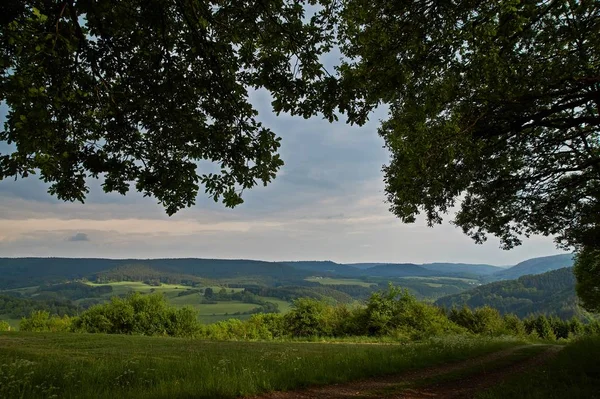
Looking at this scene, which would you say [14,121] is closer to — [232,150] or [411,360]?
[232,150]

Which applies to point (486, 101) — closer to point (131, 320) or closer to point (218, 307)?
point (131, 320)

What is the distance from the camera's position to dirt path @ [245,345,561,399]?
8.02m

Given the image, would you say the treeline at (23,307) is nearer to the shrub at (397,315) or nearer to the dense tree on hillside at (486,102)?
the shrub at (397,315)

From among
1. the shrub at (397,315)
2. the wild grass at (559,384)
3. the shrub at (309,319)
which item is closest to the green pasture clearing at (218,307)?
the shrub at (309,319)

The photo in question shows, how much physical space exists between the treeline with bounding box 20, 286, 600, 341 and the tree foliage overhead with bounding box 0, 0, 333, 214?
161 feet

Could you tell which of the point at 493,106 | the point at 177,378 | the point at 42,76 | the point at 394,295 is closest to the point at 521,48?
the point at 493,106

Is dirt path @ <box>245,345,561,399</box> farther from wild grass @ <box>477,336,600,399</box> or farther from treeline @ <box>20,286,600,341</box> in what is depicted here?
treeline @ <box>20,286,600,341</box>

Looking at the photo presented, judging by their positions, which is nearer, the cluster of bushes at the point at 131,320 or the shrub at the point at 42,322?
the cluster of bushes at the point at 131,320

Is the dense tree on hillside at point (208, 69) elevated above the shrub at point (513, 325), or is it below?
above

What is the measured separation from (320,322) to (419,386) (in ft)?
175

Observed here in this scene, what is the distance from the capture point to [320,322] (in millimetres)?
59938

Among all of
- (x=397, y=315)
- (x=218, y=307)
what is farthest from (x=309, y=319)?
(x=218, y=307)

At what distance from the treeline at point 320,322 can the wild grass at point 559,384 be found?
41163mm

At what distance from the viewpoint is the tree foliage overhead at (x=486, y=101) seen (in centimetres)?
709
